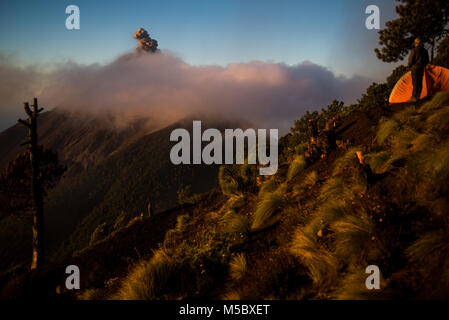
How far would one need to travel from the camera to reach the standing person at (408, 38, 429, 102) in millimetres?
7551

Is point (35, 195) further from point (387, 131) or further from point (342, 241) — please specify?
point (387, 131)

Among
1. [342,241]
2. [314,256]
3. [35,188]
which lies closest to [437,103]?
[342,241]

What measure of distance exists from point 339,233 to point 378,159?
7.53 feet

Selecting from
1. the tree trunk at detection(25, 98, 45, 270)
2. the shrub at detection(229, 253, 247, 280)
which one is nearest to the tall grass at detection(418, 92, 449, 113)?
the shrub at detection(229, 253, 247, 280)

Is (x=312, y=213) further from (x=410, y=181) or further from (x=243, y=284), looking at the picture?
(x=243, y=284)

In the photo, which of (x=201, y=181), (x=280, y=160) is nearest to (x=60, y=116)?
(x=201, y=181)

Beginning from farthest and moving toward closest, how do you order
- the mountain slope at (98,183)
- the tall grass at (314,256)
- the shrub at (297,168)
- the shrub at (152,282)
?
1. the mountain slope at (98,183)
2. the shrub at (297,168)
3. the shrub at (152,282)
4. the tall grass at (314,256)

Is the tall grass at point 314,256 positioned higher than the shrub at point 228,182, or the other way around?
the shrub at point 228,182

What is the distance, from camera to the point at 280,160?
10922mm

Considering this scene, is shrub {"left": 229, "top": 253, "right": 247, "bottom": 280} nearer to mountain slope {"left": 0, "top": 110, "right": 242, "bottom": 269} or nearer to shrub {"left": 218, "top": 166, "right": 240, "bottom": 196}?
shrub {"left": 218, "top": 166, "right": 240, "bottom": 196}

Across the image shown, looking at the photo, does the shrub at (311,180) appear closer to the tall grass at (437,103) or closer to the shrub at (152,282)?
the tall grass at (437,103)

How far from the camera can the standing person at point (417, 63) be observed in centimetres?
755

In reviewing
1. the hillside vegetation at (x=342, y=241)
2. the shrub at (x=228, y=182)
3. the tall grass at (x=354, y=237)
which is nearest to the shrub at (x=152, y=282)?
the hillside vegetation at (x=342, y=241)

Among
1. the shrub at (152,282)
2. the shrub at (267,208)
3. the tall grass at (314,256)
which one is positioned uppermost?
the shrub at (267,208)
